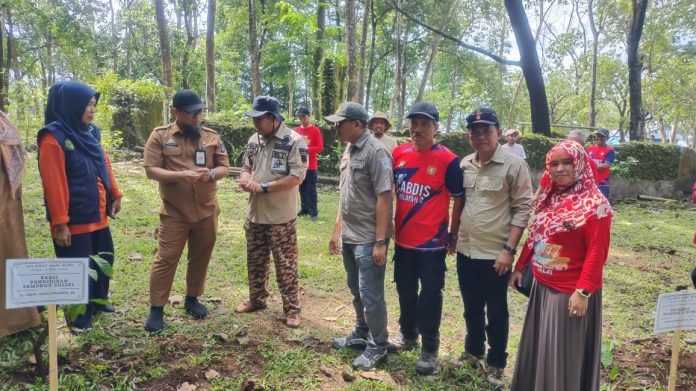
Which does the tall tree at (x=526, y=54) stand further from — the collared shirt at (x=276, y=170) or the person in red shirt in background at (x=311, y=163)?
the collared shirt at (x=276, y=170)

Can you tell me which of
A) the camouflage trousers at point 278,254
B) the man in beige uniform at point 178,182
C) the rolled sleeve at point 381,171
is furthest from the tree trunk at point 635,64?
the man in beige uniform at point 178,182

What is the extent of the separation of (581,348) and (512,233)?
0.81 m

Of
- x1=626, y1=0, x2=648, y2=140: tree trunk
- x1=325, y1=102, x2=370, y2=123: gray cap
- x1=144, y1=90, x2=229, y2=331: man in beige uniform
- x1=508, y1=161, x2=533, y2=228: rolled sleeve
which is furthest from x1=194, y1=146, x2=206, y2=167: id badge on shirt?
x1=626, y1=0, x2=648, y2=140: tree trunk

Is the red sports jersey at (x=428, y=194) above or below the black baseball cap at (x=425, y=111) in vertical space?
below

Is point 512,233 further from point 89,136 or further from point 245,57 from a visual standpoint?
point 245,57

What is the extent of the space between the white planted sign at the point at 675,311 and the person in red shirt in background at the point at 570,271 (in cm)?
32

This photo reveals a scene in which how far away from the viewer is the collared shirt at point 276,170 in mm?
3857

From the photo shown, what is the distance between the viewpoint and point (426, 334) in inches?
130

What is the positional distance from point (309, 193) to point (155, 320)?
4.61m

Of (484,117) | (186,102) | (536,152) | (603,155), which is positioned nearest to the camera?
(484,117)

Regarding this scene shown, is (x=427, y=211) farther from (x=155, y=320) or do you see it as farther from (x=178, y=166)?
(x=155, y=320)

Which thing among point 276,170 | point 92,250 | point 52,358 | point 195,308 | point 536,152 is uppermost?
point 536,152

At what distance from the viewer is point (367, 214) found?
3297mm

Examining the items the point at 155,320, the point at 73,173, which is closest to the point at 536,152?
the point at 155,320
